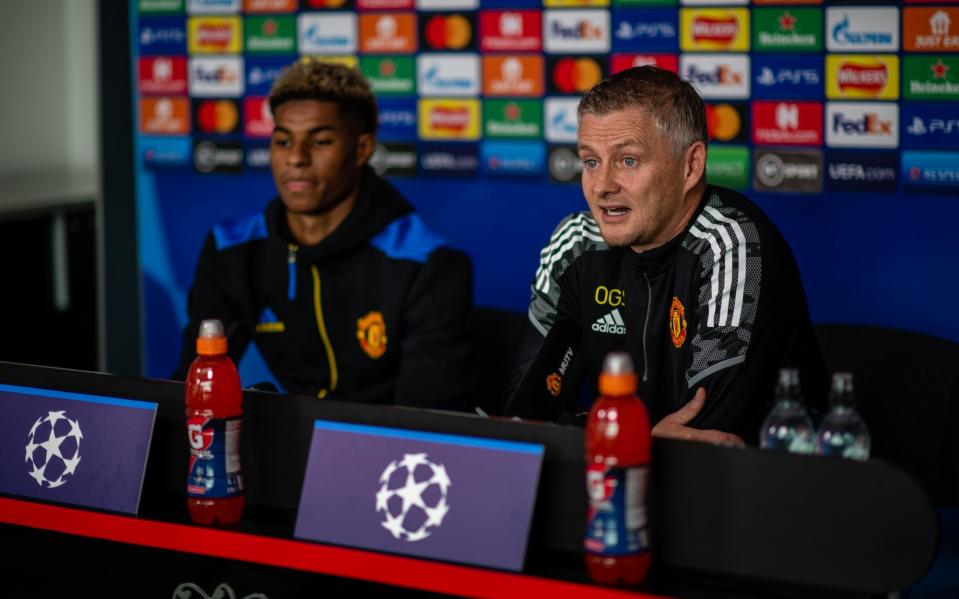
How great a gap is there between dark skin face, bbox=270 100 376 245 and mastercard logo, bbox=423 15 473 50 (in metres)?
0.85

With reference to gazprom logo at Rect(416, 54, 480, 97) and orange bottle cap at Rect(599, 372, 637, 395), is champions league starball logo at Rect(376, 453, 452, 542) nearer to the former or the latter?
orange bottle cap at Rect(599, 372, 637, 395)

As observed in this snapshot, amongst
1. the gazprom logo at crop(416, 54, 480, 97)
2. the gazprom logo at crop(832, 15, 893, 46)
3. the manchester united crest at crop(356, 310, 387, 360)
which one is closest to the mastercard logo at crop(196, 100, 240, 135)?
the gazprom logo at crop(416, 54, 480, 97)

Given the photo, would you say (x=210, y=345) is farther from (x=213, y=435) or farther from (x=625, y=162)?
(x=625, y=162)

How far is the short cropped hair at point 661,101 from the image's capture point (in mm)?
2002

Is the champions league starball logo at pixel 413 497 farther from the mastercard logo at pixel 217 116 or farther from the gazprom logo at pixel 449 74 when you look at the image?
the mastercard logo at pixel 217 116

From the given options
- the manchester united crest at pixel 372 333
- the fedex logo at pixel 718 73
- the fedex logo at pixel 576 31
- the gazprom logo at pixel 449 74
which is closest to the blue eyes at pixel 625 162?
the manchester united crest at pixel 372 333

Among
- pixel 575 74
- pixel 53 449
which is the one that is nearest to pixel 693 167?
pixel 53 449

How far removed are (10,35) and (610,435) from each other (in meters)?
4.53

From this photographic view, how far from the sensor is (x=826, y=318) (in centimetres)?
310

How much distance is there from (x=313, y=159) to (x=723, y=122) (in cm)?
116

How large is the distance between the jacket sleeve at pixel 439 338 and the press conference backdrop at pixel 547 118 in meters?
0.82

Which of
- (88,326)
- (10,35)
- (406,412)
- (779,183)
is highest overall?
(10,35)

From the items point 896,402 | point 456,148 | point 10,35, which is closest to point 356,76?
point 456,148

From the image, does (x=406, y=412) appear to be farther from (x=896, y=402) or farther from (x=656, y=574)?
(x=896, y=402)
